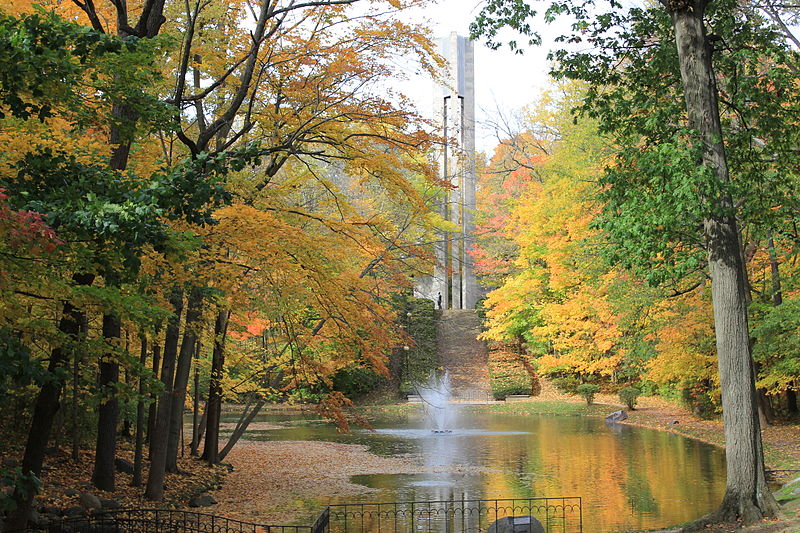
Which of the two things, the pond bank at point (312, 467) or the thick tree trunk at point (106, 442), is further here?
the pond bank at point (312, 467)

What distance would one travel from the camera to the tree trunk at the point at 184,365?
11.0 metres

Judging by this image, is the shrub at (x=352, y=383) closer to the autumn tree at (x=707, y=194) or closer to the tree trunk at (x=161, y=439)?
the tree trunk at (x=161, y=439)

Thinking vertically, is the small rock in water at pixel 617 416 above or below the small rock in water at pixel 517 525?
above

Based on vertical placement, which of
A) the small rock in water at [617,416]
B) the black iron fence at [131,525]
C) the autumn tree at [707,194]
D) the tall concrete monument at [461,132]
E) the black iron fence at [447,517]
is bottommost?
the black iron fence at [447,517]

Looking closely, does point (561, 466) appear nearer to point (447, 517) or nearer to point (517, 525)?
point (447, 517)

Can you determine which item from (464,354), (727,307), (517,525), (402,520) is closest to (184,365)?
(402,520)

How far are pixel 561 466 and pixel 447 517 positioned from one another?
5445 millimetres

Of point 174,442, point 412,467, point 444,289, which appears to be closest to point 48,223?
point 174,442

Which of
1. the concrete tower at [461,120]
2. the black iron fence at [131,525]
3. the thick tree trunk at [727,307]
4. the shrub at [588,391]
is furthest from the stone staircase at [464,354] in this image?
the thick tree trunk at [727,307]

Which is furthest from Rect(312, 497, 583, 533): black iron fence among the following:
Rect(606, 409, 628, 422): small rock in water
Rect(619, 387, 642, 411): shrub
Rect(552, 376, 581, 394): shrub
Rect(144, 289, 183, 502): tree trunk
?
Rect(552, 376, 581, 394): shrub

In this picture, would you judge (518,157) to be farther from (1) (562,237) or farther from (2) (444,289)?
(1) (562,237)

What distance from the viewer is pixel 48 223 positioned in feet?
18.1

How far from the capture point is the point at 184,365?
12.1 meters

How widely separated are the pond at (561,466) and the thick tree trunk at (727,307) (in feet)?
5.05
